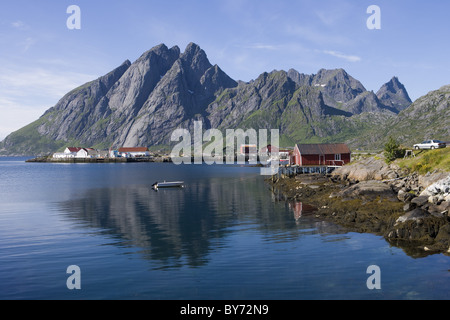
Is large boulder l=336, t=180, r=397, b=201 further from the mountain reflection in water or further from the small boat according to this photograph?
the small boat

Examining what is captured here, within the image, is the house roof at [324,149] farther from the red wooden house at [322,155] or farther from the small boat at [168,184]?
the small boat at [168,184]

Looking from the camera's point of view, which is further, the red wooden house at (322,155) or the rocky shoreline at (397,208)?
the red wooden house at (322,155)

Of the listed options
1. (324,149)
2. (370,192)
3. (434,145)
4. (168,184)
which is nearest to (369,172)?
(370,192)

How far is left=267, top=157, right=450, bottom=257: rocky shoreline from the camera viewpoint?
28191 millimetres

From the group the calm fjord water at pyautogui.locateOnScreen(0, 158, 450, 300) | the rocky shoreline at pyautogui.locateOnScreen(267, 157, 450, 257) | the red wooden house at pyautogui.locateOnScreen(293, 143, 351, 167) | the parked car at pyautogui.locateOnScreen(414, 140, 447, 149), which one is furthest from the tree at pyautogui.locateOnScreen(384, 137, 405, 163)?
the red wooden house at pyautogui.locateOnScreen(293, 143, 351, 167)

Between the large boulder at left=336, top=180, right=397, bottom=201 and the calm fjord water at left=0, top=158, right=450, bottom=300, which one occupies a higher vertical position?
the large boulder at left=336, top=180, right=397, bottom=201

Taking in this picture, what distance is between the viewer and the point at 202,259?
84.3 ft

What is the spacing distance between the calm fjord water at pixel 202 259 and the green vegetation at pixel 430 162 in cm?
2104

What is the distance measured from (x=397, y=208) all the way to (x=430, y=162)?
22.1m

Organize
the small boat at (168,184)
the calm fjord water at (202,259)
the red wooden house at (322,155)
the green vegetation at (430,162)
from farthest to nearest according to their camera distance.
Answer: the red wooden house at (322,155) < the small boat at (168,184) < the green vegetation at (430,162) < the calm fjord water at (202,259)

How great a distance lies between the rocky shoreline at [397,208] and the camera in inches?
1110

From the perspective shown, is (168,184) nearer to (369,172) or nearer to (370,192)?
(369,172)

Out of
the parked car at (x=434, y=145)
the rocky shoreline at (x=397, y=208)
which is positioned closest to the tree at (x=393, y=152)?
the rocky shoreline at (x=397, y=208)

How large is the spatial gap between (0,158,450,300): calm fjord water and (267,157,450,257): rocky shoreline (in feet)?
6.14
